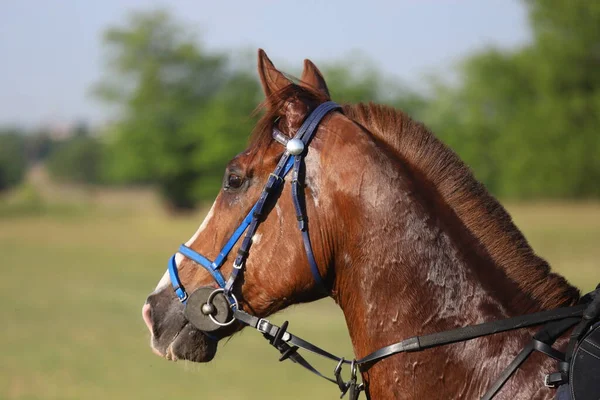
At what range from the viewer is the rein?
2.55 meters

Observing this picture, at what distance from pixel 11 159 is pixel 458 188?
88.9m

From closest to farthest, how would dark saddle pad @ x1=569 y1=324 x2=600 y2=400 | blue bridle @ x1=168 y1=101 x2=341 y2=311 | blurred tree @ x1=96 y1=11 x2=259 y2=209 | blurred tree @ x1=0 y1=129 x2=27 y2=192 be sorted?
dark saddle pad @ x1=569 y1=324 x2=600 y2=400, blue bridle @ x1=168 y1=101 x2=341 y2=311, blurred tree @ x1=96 y1=11 x2=259 y2=209, blurred tree @ x1=0 y1=129 x2=27 y2=192

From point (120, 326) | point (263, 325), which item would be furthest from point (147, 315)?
point (120, 326)

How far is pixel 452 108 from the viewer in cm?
5941

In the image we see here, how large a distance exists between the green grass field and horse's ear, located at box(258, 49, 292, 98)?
1326mm

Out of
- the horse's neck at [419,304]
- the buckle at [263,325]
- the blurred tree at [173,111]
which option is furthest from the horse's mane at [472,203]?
the blurred tree at [173,111]

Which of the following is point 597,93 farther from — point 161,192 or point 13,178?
point 13,178

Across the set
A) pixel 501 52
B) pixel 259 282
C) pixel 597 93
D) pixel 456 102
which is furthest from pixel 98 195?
pixel 259 282

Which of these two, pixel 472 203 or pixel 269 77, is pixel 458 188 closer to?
pixel 472 203

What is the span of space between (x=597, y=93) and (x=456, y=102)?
20.1 m

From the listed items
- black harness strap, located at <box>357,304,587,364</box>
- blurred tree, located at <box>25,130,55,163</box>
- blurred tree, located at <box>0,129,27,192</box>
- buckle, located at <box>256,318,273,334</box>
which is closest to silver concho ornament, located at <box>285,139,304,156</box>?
buckle, located at <box>256,318,273,334</box>

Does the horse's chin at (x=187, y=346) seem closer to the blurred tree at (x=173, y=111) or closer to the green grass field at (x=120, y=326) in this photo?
the green grass field at (x=120, y=326)

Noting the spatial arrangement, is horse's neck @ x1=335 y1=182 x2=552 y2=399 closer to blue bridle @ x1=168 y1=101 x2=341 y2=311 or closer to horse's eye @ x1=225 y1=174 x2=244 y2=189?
blue bridle @ x1=168 y1=101 x2=341 y2=311

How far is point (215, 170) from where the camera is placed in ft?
177
